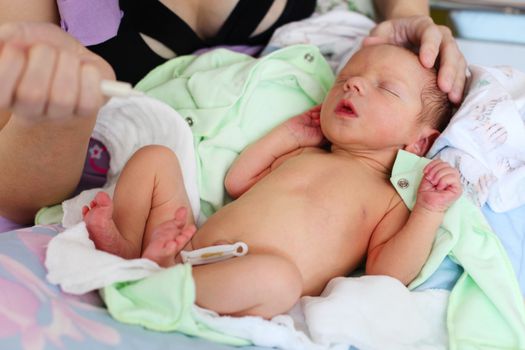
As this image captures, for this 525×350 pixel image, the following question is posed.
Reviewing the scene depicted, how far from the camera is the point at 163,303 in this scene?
771mm

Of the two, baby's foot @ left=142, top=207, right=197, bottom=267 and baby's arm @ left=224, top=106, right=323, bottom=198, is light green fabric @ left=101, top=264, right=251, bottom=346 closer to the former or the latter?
baby's foot @ left=142, top=207, right=197, bottom=267

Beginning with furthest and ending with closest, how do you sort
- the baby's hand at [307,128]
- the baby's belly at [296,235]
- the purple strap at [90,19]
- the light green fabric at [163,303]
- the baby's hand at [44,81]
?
the baby's hand at [307,128]
the purple strap at [90,19]
the baby's belly at [296,235]
the light green fabric at [163,303]
the baby's hand at [44,81]

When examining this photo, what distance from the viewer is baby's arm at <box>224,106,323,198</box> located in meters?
1.17

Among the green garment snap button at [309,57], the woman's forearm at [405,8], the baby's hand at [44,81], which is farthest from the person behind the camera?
the woman's forearm at [405,8]

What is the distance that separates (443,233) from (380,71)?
0.34 metres

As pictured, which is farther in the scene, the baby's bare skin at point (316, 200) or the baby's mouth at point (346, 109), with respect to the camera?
the baby's mouth at point (346, 109)

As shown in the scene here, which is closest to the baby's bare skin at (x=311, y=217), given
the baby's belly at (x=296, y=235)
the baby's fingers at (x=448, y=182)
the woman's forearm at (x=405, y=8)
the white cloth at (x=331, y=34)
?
the baby's belly at (x=296, y=235)

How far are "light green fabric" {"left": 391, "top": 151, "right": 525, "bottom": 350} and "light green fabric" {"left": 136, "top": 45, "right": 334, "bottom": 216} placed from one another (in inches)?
16.9

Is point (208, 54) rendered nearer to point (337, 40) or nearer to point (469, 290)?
point (337, 40)

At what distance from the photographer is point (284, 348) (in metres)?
0.81

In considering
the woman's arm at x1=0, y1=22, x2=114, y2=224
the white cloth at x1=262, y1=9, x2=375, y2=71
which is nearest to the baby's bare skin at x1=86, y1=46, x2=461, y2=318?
the woman's arm at x1=0, y1=22, x2=114, y2=224

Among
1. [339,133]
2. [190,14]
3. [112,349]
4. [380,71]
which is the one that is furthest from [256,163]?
[112,349]

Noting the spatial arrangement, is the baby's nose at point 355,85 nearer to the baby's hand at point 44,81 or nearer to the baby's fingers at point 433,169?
the baby's fingers at point 433,169

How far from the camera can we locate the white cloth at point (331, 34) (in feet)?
4.74
